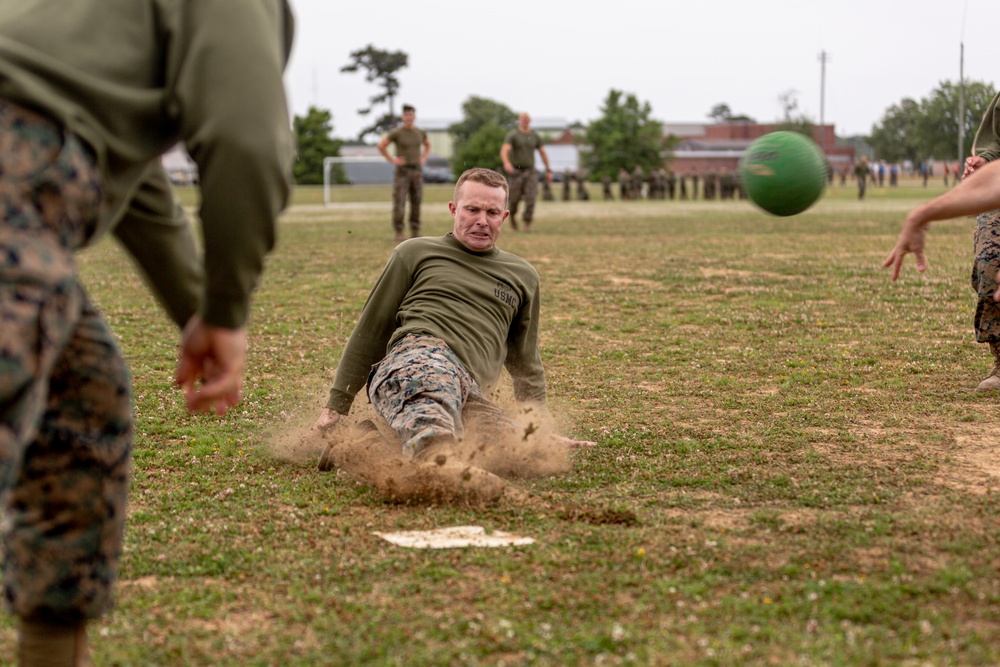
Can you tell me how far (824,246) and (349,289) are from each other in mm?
9694

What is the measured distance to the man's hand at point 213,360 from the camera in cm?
237

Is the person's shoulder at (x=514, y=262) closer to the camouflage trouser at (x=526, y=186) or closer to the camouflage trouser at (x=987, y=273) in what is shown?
the camouflage trouser at (x=987, y=273)

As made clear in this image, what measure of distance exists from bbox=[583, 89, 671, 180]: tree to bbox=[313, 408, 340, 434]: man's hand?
67.0m

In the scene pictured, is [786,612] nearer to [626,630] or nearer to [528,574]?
[626,630]

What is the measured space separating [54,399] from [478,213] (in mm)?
3356

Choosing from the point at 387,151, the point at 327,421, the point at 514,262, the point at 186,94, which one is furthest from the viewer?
the point at 387,151

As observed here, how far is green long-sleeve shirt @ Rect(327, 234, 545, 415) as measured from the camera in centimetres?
552

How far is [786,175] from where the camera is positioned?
6426mm

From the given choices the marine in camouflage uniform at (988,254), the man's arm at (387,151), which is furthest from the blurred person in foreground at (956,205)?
the man's arm at (387,151)

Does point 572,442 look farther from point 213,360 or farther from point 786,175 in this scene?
point 213,360

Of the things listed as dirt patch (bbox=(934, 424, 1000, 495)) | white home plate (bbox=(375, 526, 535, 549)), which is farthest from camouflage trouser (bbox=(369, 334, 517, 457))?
dirt patch (bbox=(934, 424, 1000, 495))

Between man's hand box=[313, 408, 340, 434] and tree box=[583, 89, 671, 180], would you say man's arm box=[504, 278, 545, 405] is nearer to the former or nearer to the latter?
man's hand box=[313, 408, 340, 434]

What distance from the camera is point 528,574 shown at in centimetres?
375

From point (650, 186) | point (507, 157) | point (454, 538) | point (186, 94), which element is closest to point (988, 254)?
point (454, 538)
